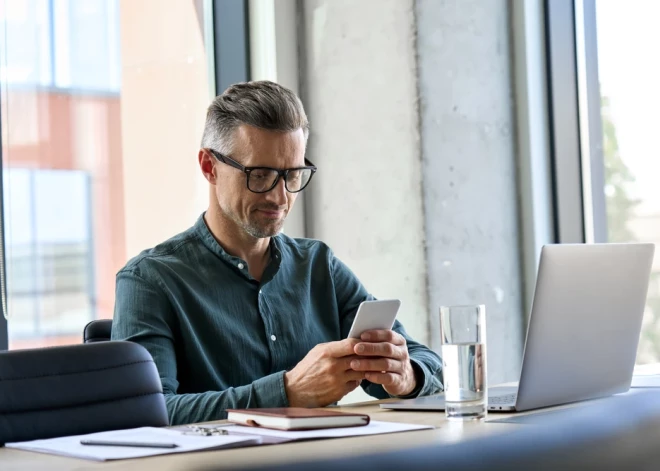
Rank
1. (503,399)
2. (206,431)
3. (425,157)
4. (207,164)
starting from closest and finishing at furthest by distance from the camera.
A: (206,431), (503,399), (207,164), (425,157)

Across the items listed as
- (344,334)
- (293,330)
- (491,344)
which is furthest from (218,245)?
(491,344)

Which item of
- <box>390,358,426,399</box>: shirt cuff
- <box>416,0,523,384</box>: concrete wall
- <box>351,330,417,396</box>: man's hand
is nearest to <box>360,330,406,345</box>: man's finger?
<box>351,330,417,396</box>: man's hand

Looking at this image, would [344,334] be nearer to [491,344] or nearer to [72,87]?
[491,344]

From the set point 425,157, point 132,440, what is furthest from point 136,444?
point 425,157

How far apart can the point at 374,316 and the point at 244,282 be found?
57 centimetres

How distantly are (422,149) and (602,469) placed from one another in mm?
2806

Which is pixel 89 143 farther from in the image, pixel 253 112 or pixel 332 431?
pixel 332 431

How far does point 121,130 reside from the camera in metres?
3.15

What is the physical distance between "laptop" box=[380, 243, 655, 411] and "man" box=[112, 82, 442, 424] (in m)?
0.36

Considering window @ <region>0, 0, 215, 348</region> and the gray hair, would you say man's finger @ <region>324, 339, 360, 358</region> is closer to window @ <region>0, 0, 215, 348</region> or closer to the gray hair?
the gray hair

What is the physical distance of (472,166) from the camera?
3094 millimetres

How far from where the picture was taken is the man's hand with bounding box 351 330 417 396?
4.88 feet

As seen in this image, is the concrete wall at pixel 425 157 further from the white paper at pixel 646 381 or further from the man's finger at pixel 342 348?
the man's finger at pixel 342 348

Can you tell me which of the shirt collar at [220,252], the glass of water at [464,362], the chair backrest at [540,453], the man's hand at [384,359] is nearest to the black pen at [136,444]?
the glass of water at [464,362]
